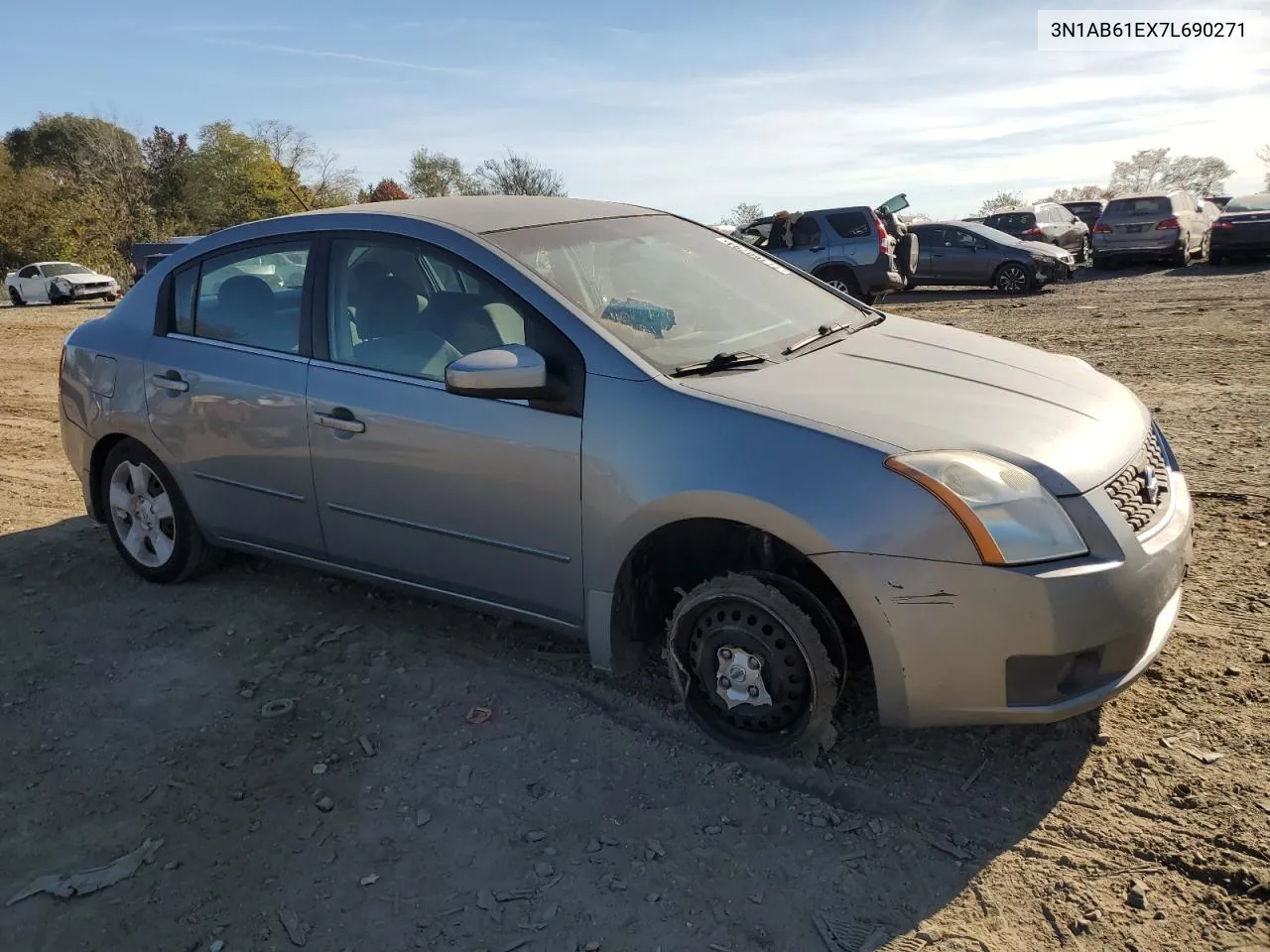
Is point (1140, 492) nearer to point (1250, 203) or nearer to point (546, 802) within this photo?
point (546, 802)

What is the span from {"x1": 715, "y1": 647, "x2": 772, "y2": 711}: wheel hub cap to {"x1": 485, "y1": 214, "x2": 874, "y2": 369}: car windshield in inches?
37.6

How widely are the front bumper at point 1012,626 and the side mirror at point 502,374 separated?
3.51 feet

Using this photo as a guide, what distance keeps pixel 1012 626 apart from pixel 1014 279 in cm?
1720

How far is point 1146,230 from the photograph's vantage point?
2086cm

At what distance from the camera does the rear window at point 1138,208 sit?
2080 cm

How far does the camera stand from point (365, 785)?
3061 mm

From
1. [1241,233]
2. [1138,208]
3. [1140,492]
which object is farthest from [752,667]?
[1138,208]

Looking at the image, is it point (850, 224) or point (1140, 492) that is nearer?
point (1140, 492)

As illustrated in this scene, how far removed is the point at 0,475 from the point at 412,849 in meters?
5.78

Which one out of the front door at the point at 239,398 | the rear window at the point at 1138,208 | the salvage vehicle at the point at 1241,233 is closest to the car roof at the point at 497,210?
the front door at the point at 239,398

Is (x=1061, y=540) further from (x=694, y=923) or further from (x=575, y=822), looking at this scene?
(x=575, y=822)

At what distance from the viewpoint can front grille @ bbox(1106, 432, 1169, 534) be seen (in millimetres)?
2752

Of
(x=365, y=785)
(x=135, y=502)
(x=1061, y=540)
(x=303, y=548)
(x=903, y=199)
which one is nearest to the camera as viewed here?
(x=1061, y=540)

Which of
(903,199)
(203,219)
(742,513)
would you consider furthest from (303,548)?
(203,219)
